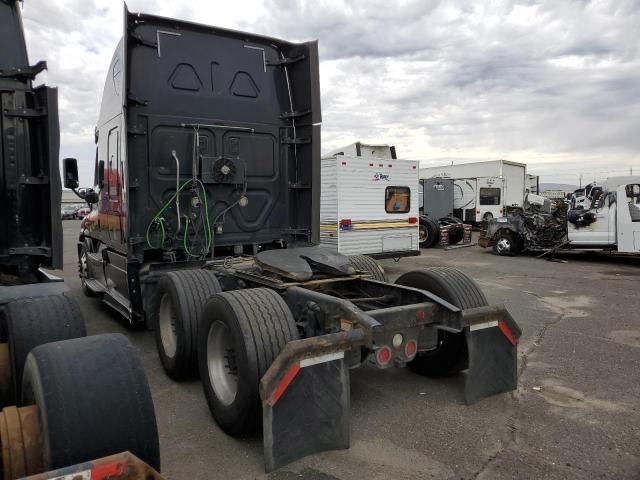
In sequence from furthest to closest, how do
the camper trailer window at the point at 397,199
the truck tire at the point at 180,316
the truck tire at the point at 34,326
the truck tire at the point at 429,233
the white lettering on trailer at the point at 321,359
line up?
the truck tire at the point at 429,233, the camper trailer window at the point at 397,199, the truck tire at the point at 180,316, the white lettering on trailer at the point at 321,359, the truck tire at the point at 34,326

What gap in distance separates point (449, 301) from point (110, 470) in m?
3.11

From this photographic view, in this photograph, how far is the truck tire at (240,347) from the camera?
339 cm

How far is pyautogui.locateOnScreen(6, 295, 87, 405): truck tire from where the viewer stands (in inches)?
112

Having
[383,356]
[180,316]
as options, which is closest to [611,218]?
[383,356]

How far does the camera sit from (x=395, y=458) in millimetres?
3334

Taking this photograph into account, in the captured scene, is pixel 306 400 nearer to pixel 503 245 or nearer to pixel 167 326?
pixel 167 326

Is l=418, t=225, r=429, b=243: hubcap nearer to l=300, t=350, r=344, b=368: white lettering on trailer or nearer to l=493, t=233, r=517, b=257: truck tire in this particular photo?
l=493, t=233, r=517, b=257: truck tire

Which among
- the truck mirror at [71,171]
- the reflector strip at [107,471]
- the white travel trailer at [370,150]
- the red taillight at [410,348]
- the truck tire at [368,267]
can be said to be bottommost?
the red taillight at [410,348]

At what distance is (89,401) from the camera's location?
2180 mm

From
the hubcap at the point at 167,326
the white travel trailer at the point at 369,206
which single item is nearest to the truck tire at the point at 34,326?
the hubcap at the point at 167,326

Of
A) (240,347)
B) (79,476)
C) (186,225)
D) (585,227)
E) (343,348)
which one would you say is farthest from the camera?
(585,227)

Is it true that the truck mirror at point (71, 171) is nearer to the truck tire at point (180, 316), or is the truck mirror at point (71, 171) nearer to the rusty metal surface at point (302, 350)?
the truck tire at point (180, 316)

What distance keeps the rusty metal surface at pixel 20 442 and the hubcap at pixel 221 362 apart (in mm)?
1721

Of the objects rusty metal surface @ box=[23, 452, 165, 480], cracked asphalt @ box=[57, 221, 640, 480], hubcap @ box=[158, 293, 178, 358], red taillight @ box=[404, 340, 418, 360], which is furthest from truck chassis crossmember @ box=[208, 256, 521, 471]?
rusty metal surface @ box=[23, 452, 165, 480]
